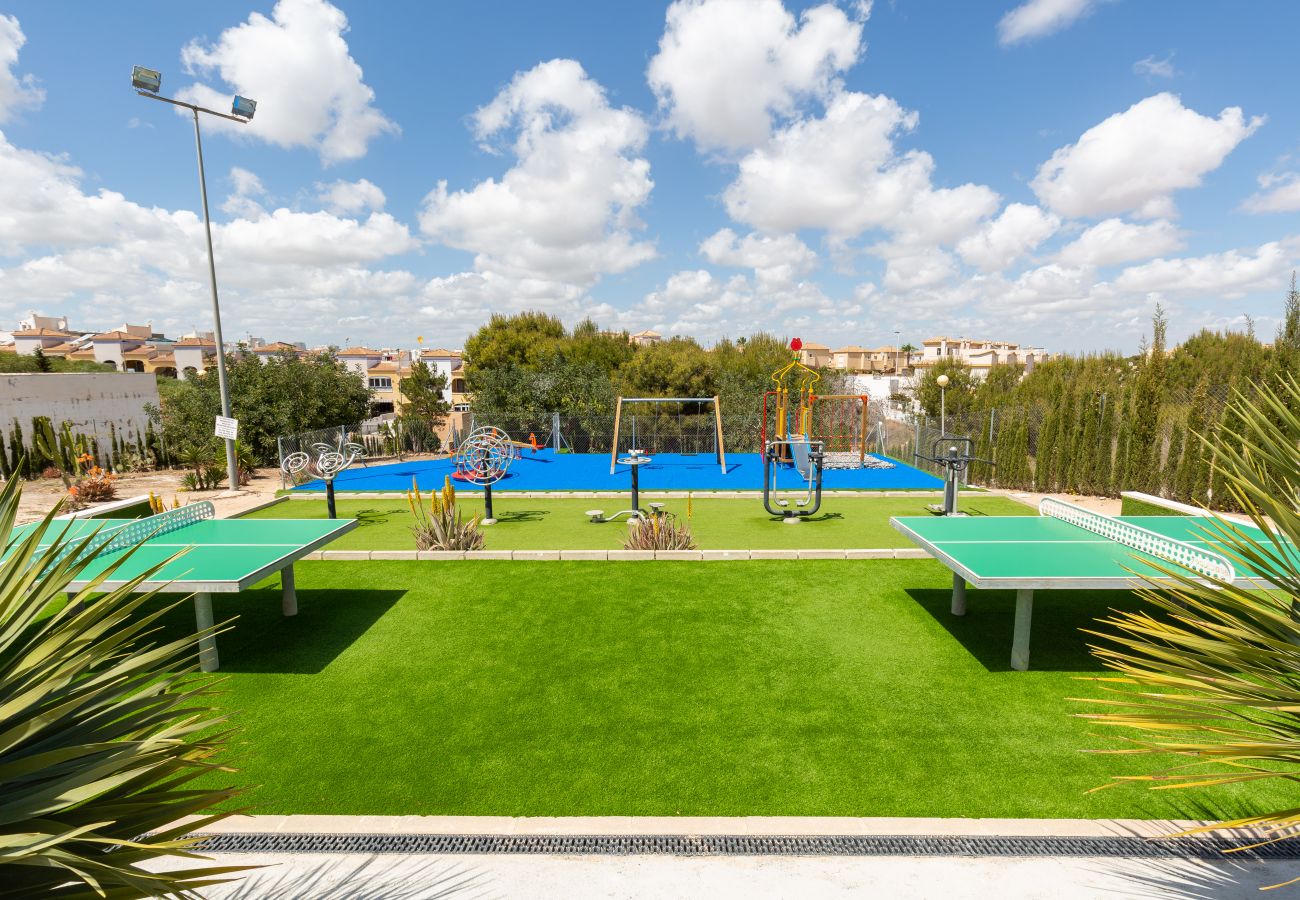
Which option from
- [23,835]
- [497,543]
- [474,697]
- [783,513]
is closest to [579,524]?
[497,543]

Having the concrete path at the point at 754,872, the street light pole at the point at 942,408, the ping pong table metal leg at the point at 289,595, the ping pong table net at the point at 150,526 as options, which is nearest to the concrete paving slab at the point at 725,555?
the ping pong table metal leg at the point at 289,595

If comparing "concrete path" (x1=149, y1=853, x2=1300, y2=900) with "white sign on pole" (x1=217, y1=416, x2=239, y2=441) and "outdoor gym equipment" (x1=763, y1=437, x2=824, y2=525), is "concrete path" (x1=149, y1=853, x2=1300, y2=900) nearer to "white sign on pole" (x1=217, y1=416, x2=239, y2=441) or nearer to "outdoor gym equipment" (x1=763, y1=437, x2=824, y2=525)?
"outdoor gym equipment" (x1=763, y1=437, x2=824, y2=525)

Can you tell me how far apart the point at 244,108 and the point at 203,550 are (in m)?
11.8

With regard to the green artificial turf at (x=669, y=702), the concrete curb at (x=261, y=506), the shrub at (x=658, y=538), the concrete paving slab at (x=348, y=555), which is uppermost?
the shrub at (x=658, y=538)

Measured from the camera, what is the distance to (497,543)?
10.1 m

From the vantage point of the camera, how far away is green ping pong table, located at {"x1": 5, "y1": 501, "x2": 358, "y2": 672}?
534 centimetres

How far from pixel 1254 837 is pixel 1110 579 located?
207 cm

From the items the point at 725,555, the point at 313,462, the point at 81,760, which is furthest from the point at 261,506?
the point at 81,760

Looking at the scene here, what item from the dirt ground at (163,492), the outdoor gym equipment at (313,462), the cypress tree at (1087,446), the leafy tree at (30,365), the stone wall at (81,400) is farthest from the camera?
the leafy tree at (30,365)

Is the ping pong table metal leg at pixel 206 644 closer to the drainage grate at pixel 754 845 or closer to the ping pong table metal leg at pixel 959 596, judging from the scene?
the drainage grate at pixel 754 845

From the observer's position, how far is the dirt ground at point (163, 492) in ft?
42.4

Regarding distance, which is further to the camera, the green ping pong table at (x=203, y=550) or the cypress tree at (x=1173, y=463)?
the cypress tree at (x=1173, y=463)

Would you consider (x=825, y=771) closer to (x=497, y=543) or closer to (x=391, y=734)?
(x=391, y=734)

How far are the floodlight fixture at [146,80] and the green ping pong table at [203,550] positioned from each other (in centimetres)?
982
